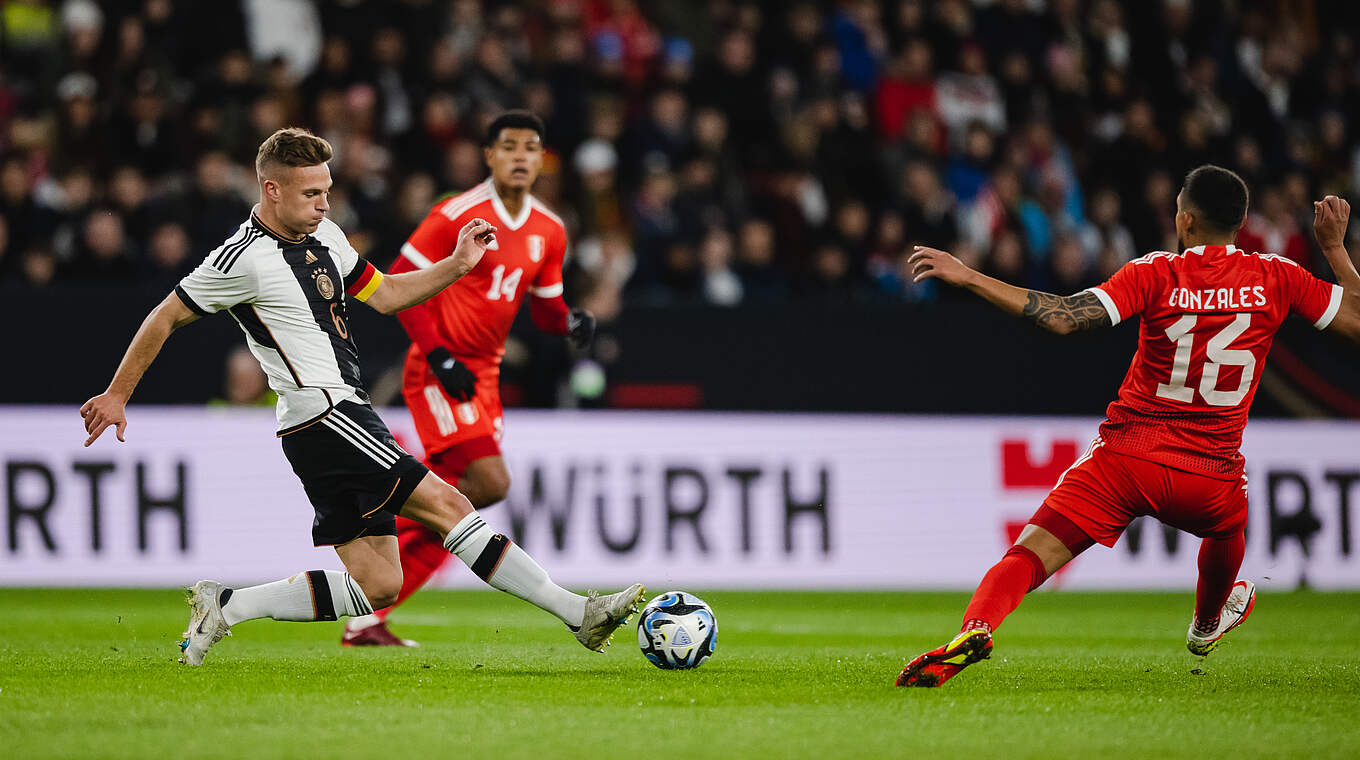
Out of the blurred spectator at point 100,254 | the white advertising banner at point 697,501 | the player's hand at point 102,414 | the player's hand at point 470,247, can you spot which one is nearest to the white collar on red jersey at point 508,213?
the player's hand at point 470,247

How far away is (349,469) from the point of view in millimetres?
Answer: 5820

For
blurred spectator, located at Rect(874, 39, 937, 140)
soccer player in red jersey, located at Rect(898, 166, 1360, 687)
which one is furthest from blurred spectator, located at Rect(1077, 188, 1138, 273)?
soccer player in red jersey, located at Rect(898, 166, 1360, 687)

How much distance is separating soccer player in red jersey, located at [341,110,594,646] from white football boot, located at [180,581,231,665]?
1.12 metres

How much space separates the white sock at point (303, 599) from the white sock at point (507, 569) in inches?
15.9

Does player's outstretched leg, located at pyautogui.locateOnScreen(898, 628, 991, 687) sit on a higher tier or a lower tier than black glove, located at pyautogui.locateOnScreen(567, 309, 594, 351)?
lower

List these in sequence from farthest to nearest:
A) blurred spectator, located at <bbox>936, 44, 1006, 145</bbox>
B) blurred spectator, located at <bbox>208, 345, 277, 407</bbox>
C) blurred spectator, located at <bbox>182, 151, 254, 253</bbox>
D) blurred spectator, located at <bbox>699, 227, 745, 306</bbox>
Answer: blurred spectator, located at <bbox>936, 44, 1006, 145</bbox>, blurred spectator, located at <bbox>699, 227, 745, 306</bbox>, blurred spectator, located at <bbox>182, 151, 254, 253</bbox>, blurred spectator, located at <bbox>208, 345, 277, 407</bbox>

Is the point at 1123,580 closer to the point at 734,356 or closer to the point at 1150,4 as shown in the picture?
the point at 734,356

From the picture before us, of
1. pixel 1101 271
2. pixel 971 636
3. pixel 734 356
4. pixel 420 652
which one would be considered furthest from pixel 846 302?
pixel 971 636

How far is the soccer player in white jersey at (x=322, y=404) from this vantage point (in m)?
5.70

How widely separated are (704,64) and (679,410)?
394cm

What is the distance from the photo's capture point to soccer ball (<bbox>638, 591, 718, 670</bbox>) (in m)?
6.18

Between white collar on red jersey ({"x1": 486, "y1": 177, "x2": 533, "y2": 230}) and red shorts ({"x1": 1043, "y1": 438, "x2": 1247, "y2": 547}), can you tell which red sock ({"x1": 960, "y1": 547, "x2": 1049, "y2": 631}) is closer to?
red shorts ({"x1": 1043, "y1": 438, "x2": 1247, "y2": 547})

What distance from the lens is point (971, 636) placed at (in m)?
5.47

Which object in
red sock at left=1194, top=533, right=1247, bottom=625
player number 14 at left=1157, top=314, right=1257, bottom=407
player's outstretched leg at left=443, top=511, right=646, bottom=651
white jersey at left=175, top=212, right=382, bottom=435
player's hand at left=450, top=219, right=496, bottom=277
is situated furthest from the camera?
red sock at left=1194, top=533, right=1247, bottom=625
